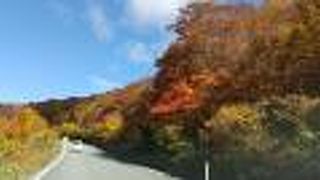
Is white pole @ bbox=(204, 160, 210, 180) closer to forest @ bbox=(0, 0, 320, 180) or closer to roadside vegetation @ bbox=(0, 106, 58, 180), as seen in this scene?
forest @ bbox=(0, 0, 320, 180)

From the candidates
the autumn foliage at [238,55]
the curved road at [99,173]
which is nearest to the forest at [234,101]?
the autumn foliage at [238,55]

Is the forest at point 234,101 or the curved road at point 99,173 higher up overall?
the forest at point 234,101

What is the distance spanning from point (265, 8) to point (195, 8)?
8337 millimetres

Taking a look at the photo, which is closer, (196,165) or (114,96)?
(196,165)

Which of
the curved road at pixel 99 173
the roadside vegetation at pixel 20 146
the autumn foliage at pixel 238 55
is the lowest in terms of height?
the curved road at pixel 99 173

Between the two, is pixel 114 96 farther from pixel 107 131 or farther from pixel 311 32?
pixel 311 32

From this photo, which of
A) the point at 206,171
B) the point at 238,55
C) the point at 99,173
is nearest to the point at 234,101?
the point at 238,55

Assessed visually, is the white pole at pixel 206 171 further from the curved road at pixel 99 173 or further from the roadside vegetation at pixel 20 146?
the roadside vegetation at pixel 20 146

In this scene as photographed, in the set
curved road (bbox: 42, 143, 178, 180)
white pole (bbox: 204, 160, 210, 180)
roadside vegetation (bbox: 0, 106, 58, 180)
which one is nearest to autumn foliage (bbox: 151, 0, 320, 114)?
curved road (bbox: 42, 143, 178, 180)

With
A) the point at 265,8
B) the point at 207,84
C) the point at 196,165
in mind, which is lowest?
the point at 196,165

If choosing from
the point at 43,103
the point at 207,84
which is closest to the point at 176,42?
the point at 207,84

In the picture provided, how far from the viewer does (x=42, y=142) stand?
183ft

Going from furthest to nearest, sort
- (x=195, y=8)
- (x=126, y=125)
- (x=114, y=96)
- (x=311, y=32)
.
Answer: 1. (x=114, y=96)
2. (x=126, y=125)
3. (x=195, y=8)
4. (x=311, y=32)

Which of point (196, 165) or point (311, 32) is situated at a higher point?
point (311, 32)
